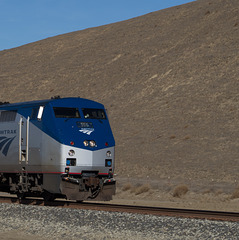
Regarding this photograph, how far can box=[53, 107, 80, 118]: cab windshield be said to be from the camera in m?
21.6

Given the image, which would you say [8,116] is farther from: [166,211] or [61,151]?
[166,211]

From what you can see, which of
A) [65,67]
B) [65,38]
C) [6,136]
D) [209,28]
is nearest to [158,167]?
[6,136]

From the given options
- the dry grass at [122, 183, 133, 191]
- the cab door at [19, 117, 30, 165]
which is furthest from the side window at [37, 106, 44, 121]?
the dry grass at [122, 183, 133, 191]

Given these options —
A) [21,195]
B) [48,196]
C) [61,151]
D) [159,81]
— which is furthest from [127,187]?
[159,81]

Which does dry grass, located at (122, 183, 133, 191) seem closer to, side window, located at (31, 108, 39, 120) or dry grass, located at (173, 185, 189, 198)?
dry grass, located at (173, 185, 189, 198)

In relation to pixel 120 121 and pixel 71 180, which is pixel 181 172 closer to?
pixel 120 121

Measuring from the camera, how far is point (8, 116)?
24.0m

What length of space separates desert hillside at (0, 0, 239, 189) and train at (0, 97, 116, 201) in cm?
1675

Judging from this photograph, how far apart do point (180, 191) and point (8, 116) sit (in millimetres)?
13718

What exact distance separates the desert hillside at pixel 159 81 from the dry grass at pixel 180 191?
380 cm

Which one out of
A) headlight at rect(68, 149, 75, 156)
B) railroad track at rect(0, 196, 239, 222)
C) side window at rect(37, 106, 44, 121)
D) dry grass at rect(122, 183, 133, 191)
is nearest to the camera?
railroad track at rect(0, 196, 239, 222)

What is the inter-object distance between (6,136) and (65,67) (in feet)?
185

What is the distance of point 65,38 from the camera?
314 feet

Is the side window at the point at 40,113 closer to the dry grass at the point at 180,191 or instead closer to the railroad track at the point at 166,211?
the railroad track at the point at 166,211
